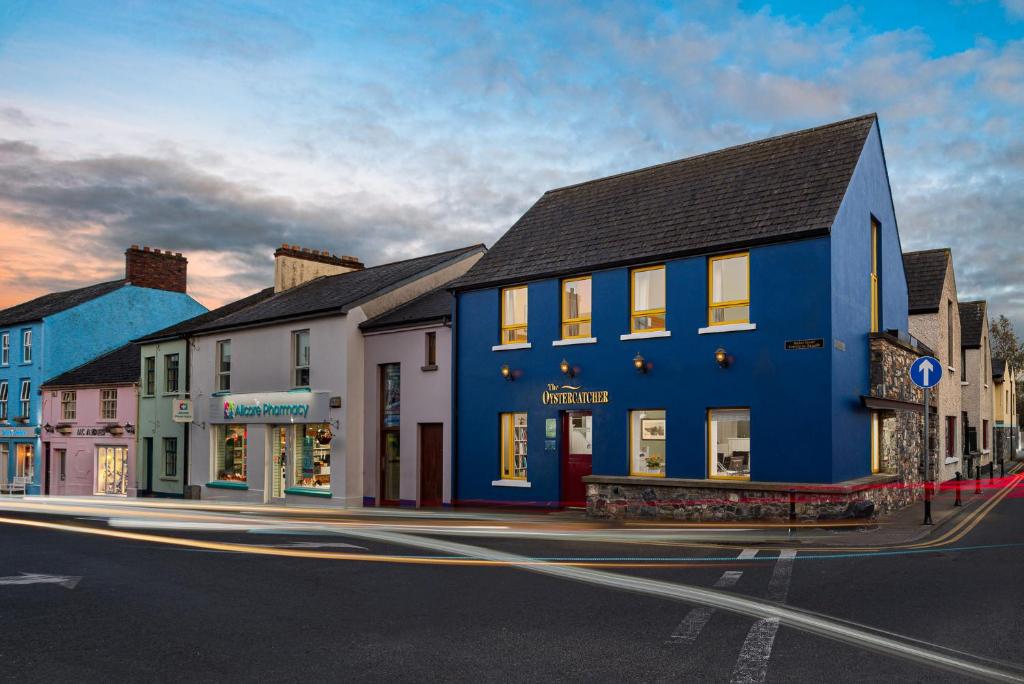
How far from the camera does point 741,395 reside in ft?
60.1

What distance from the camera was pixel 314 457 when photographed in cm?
2694

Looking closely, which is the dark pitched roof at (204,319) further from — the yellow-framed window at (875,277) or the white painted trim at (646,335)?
the yellow-framed window at (875,277)

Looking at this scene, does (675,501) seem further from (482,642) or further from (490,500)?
(482,642)

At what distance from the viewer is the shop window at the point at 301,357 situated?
2750cm

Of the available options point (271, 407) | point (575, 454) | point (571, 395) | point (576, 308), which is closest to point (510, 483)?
point (575, 454)

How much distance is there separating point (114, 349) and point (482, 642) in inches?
1636

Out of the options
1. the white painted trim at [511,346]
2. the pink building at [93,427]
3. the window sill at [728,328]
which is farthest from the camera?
the pink building at [93,427]

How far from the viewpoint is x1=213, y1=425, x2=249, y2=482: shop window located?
97.5 feet

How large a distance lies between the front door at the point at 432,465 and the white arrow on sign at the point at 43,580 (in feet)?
43.7

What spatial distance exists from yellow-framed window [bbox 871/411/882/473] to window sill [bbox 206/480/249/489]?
775 inches

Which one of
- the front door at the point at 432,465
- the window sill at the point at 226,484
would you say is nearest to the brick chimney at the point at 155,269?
the window sill at the point at 226,484

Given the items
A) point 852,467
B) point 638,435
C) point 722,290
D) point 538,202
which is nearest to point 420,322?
point 538,202

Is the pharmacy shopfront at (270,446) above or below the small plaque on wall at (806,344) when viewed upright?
below

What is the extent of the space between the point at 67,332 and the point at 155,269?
5275 mm
